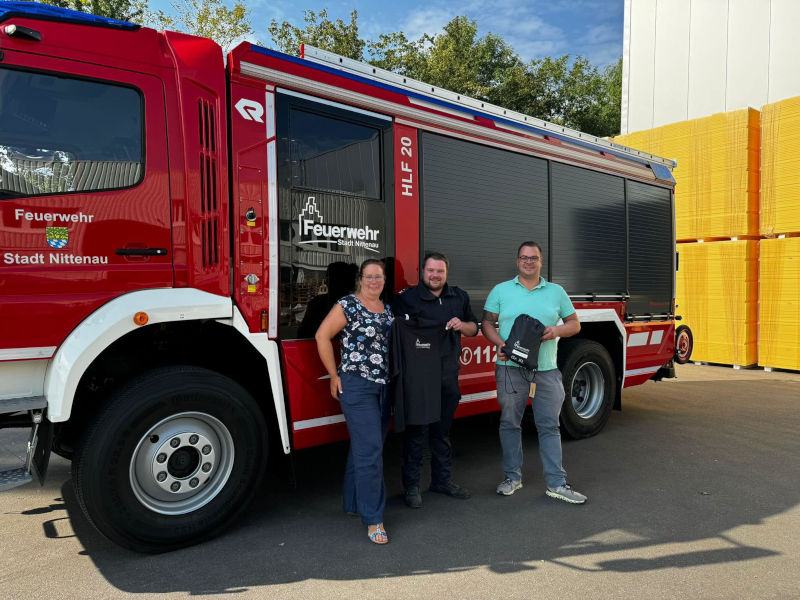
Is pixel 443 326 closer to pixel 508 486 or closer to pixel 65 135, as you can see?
pixel 508 486

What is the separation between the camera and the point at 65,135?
3000 millimetres

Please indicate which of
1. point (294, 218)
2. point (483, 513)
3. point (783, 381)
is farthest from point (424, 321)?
point (783, 381)

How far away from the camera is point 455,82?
22.7 m

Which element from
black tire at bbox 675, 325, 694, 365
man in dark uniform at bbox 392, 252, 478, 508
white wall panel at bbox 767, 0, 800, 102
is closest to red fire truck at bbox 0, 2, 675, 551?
man in dark uniform at bbox 392, 252, 478, 508

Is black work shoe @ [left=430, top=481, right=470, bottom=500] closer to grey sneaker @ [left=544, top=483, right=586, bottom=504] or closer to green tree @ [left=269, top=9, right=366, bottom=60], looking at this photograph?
grey sneaker @ [left=544, top=483, right=586, bottom=504]

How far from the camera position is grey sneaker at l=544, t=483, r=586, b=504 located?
4039 mm

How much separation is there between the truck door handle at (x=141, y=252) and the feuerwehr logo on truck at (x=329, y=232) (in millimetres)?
843

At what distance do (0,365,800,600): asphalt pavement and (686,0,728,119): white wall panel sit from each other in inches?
450

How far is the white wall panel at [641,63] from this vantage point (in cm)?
1507

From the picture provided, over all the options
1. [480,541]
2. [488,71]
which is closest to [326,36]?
[488,71]

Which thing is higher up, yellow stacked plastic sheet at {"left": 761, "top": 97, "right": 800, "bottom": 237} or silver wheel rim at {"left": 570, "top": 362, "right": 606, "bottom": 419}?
yellow stacked plastic sheet at {"left": 761, "top": 97, "right": 800, "bottom": 237}

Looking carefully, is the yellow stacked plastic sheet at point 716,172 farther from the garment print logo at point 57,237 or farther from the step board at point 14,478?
the step board at point 14,478

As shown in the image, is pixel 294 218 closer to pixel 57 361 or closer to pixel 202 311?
pixel 202 311

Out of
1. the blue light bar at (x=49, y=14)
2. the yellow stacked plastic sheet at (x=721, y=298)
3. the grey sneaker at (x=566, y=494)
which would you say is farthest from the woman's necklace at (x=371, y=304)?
the yellow stacked plastic sheet at (x=721, y=298)
